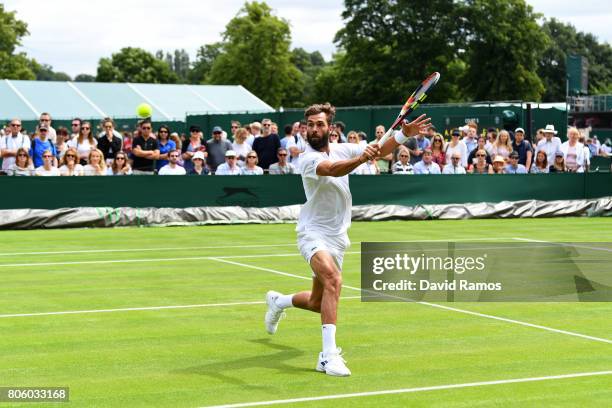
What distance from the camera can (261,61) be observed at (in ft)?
280

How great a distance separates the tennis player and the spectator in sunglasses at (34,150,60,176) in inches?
502

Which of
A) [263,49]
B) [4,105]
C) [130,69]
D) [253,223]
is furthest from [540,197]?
[130,69]

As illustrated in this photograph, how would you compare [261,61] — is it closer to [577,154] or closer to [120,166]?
[577,154]

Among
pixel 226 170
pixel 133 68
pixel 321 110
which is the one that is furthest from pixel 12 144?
pixel 133 68

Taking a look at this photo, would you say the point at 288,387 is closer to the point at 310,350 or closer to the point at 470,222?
the point at 310,350

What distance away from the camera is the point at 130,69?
118 meters

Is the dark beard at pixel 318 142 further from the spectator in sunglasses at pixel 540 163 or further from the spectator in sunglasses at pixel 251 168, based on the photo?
the spectator in sunglasses at pixel 540 163

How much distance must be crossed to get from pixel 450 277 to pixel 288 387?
5194 mm

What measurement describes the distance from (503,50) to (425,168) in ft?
175

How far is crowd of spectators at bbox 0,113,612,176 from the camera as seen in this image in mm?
20203

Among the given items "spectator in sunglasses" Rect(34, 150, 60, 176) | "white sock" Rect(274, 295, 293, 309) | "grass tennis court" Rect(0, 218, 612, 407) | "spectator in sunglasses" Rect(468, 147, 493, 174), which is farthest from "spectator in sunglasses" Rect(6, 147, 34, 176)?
"white sock" Rect(274, 295, 293, 309)

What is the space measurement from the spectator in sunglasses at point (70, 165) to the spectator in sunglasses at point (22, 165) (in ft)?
1.95

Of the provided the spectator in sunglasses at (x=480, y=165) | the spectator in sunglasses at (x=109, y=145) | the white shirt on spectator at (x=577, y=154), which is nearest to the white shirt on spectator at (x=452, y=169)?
the spectator in sunglasses at (x=480, y=165)

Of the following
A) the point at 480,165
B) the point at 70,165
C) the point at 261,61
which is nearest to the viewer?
the point at 70,165
